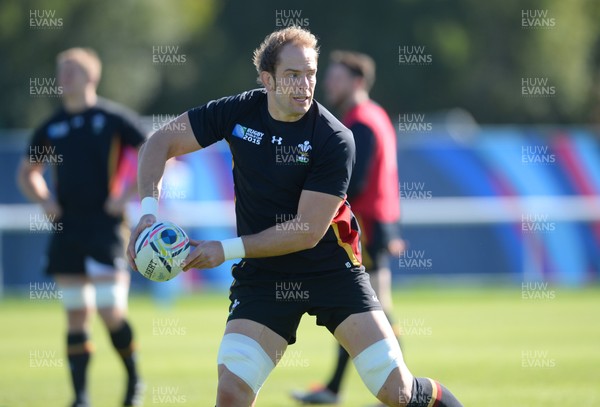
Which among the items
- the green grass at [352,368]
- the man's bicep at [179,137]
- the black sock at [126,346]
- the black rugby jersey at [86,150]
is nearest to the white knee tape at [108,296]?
the black sock at [126,346]

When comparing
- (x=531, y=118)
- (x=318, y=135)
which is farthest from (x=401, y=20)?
(x=318, y=135)

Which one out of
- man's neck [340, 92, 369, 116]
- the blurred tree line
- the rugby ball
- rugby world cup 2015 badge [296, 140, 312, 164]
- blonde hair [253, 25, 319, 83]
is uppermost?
the blurred tree line

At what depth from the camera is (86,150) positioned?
9.80 metres

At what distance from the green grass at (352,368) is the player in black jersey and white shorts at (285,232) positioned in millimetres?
2675

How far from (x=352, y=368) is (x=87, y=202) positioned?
12.5 feet

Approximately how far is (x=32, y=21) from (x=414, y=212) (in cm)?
2281

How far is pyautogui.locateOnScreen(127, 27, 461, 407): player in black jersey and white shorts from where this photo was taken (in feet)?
21.0

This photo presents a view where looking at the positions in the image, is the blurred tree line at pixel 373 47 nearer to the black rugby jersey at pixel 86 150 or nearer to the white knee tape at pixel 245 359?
the black rugby jersey at pixel 86 150

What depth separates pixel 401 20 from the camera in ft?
142

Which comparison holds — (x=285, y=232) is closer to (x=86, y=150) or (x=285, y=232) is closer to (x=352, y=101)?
(x=352, y=101)

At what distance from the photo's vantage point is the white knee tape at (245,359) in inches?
250

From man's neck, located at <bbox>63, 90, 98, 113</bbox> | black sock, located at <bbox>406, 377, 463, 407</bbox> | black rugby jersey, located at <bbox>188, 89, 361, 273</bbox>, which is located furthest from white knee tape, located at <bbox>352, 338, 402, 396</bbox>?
man's neck, located at <bbox>63, 90, 98, 113</bbox>

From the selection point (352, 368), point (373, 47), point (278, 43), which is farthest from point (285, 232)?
point (373, 47)

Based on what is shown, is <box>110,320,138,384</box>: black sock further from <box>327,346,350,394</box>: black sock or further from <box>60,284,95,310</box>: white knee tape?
<box>327,346,350,394</box>: black sock
